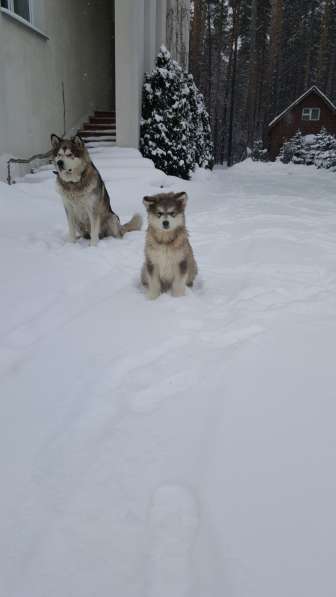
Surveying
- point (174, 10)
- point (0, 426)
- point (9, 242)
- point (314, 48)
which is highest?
point (314, 48)

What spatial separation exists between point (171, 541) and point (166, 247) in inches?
107

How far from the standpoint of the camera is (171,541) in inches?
59.0

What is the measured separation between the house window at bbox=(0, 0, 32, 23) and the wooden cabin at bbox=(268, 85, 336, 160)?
83.9 feet

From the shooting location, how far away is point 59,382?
254cm

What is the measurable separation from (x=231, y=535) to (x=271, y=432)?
0.66 metres

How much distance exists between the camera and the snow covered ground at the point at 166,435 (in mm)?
1421

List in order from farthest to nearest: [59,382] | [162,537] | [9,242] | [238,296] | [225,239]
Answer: [225,239] → [9,242] → [238,296] → [59,382] → [162,537]

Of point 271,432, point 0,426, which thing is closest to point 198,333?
point 271,432

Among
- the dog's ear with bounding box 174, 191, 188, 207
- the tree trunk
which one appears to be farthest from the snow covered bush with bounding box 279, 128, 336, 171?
the dog's ear with bounding box 174, 191, 188, 207

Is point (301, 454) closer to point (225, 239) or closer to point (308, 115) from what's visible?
point (225, 239)

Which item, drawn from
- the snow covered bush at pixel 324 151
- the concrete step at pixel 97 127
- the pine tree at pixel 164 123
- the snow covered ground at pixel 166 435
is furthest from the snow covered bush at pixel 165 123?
the snow covered bush at pixel 324 151

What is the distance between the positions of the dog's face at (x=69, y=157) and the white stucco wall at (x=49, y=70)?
3.08 m

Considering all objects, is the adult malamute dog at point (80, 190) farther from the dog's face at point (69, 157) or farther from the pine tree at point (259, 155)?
the pine tree at point (259, 155)

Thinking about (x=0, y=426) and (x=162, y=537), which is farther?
(x=0, y=426)
